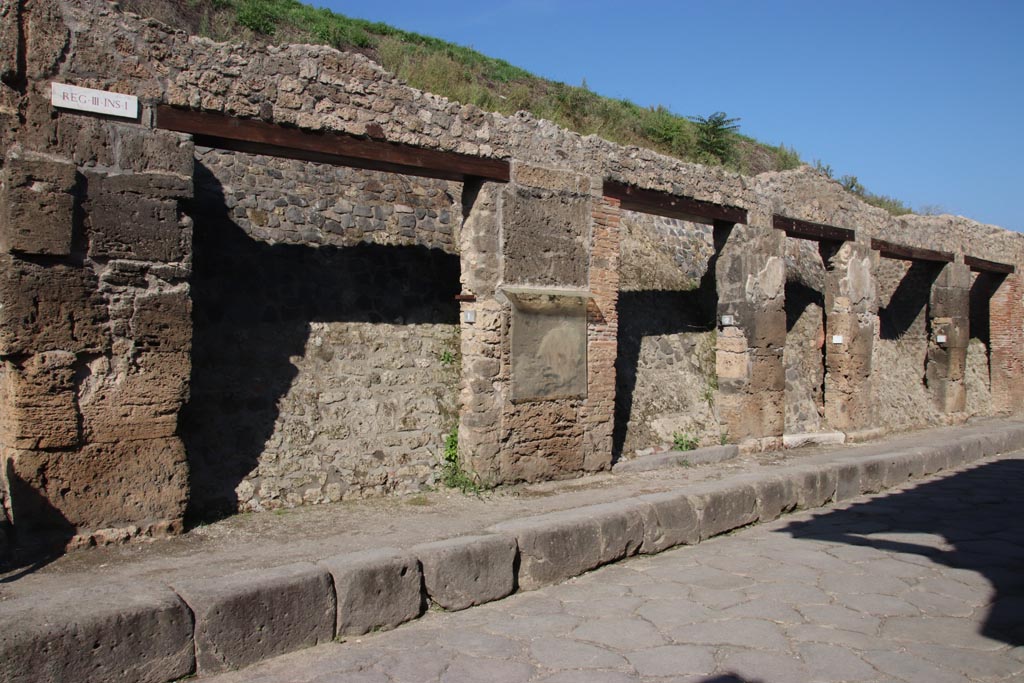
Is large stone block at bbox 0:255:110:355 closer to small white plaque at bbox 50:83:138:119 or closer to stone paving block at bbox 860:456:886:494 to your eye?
small white plaque at bbox 50:83:138:119

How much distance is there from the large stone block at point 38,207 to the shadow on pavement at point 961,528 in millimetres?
5308

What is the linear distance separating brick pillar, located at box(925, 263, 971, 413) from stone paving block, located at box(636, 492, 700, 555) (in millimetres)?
9450

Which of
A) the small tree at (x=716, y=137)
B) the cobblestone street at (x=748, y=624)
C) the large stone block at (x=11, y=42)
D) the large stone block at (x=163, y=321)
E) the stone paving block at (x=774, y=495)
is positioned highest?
the small tree at (x=716, y=137)

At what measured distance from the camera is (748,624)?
3.89m

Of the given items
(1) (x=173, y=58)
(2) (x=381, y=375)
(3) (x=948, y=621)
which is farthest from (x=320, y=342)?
(3) (x=948, y=621)

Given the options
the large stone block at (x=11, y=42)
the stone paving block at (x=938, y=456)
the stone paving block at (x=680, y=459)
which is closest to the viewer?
the large stone block at (x=11, y=42)

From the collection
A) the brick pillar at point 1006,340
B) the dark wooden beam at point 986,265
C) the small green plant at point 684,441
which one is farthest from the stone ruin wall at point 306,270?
the brick pillar at point 1006,340

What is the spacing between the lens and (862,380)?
10570 millimetres

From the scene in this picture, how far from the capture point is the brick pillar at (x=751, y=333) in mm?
8977

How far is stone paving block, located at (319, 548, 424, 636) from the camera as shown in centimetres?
366

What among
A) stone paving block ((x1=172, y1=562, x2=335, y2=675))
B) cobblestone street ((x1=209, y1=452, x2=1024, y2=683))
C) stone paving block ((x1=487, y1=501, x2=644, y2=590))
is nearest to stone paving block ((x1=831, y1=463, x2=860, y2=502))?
cobblestone street ((x1=209, y1=452, x2=1024, y2=683))

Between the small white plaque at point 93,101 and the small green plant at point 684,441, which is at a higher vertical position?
the small white plaque at point 93,101

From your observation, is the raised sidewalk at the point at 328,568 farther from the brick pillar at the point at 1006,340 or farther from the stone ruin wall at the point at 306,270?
the brick pillar at the point at 1006,340

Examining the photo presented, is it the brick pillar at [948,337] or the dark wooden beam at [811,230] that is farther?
the brick pillar at [948,337]
